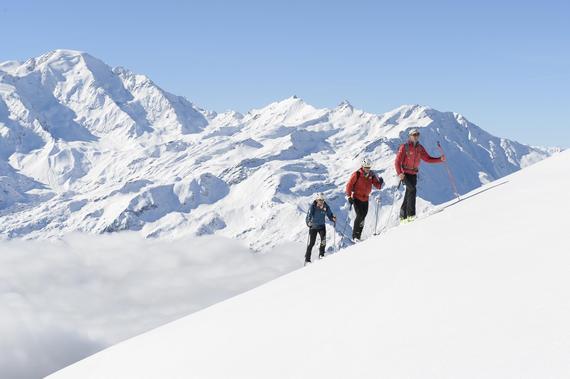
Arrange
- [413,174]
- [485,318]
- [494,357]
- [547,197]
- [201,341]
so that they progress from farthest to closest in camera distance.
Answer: [413,174]
[547,197]
[201,341]
[485,318]
[494,357]

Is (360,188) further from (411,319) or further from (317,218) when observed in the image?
(411,319)

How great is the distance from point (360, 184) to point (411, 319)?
12371 millimetres

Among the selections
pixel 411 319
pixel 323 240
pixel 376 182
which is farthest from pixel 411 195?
pixel 411 319

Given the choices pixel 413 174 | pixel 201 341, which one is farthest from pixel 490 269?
pixel 413 174

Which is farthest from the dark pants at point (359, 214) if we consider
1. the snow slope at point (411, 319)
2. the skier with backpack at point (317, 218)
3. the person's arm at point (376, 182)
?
the snow slope at point (411, 319)

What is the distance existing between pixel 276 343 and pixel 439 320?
79.2 inches

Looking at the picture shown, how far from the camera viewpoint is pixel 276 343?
22.6 ft

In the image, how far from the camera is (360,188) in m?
18.5

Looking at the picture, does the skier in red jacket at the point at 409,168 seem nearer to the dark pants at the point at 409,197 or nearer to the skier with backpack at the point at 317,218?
the dark pants at the point at 409,197

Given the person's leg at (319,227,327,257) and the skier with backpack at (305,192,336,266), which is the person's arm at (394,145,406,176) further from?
the person's leg at (319,227,327,257)

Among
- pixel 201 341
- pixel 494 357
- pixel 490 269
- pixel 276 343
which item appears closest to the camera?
pixel 494 357

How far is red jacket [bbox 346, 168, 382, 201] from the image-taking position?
60.1ft

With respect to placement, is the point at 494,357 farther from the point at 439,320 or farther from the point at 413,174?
the point at 413,174

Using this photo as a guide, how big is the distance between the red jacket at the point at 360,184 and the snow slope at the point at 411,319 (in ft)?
22.3
